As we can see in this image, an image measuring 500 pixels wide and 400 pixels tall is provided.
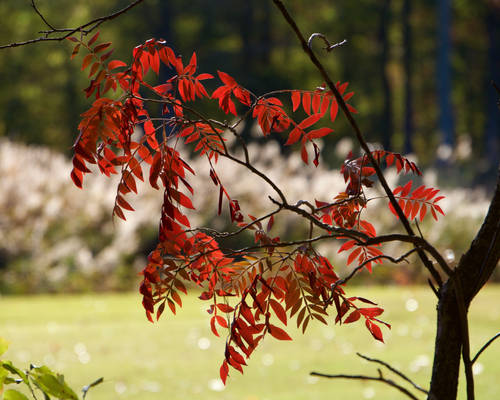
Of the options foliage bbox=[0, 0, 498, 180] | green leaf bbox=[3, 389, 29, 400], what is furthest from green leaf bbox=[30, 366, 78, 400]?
foliage bbox=[0, 0, 498, 180]

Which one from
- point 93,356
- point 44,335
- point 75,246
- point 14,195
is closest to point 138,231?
point 75,246

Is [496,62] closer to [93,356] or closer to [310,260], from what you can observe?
[93,356]

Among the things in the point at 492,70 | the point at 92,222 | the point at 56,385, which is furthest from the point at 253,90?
the point at 56,385

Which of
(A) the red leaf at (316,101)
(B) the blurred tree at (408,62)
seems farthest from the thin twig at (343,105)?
(B) the blurred tree at (408,62)

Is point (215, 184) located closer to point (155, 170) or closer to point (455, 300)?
point (155, 170)

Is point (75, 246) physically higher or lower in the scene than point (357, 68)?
lower

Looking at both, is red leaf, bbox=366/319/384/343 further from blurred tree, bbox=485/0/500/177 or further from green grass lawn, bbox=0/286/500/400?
blurred tree, bbox=485/0/500/177

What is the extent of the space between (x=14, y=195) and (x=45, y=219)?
49cm

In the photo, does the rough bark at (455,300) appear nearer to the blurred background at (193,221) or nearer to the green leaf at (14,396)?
the blurred background at (193,221)

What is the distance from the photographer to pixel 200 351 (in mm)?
4984

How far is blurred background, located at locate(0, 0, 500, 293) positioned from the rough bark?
6740mm

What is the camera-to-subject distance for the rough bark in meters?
1.64

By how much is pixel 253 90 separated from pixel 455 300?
70.1 feet

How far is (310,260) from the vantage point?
5.51 feet
